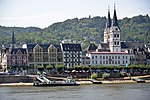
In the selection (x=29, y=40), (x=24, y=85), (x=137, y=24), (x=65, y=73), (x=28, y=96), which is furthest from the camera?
(x=137, y=24)

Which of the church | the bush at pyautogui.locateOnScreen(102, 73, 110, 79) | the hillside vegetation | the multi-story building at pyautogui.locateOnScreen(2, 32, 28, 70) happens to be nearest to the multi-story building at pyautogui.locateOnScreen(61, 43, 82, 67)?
the church

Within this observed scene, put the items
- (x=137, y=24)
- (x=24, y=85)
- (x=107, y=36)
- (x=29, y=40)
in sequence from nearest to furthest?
(x=24, y=85)
(x=107, y=36)
(x=29, y=40)
(x=137, y=24)

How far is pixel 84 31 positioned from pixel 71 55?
88.0 meters

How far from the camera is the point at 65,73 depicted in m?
59.1

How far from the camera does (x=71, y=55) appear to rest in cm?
6806

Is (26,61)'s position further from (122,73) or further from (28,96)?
(28,96)

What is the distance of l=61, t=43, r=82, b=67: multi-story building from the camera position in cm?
6806

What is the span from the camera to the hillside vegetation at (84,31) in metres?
124

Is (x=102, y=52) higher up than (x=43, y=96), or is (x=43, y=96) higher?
(x=102, y=52)

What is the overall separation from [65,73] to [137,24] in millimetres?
87000

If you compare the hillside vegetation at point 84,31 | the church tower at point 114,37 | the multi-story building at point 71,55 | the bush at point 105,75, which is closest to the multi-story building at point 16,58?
the multi-story building at point 71,55

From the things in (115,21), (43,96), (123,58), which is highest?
(115,21)

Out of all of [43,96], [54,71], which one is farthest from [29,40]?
[43,96]

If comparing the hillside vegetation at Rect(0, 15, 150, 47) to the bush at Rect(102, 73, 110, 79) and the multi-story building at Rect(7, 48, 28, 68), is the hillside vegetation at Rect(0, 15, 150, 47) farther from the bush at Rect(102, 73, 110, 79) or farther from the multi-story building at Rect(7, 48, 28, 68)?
the bush at Rect(102, 73, 110, 79)
